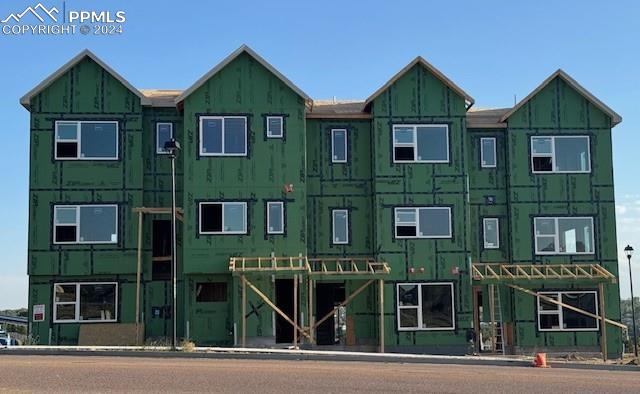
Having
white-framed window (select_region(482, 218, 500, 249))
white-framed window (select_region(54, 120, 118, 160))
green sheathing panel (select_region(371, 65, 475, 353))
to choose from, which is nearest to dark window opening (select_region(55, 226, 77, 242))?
white-framed window (select_region(54, 120, 118, 160))

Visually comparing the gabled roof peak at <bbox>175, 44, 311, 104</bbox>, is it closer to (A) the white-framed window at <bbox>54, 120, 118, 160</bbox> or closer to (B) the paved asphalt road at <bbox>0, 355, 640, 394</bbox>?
(A) the white-framed window at <bbox>54, 120, 118, 160</bbox>

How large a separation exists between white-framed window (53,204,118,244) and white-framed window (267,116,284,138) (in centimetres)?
661

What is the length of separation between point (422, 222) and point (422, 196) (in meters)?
1.03

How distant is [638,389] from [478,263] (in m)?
16.2

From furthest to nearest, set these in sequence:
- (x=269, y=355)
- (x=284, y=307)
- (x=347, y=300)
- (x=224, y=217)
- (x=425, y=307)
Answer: (x=425, y=307), (x=284, y=307), (x=224, y=217), (x=347, y=300), (x=269, y=355)

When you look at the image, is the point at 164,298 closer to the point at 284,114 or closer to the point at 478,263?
the point at 284,114

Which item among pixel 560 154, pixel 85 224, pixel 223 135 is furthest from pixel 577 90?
pixel 85 224

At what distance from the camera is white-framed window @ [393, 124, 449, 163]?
32.5m

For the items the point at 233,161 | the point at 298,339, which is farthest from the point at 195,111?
the point at 298,339

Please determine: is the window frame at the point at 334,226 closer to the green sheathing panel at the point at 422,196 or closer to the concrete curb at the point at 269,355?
the green sheathing panel at the point at 422,196

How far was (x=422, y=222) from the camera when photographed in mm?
32406

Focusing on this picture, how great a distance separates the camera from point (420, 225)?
32.4 metres

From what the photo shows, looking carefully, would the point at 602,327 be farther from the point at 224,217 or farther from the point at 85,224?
the point at 85,224

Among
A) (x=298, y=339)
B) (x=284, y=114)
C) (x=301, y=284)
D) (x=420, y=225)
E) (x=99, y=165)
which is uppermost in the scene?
(x=284, y=114)
